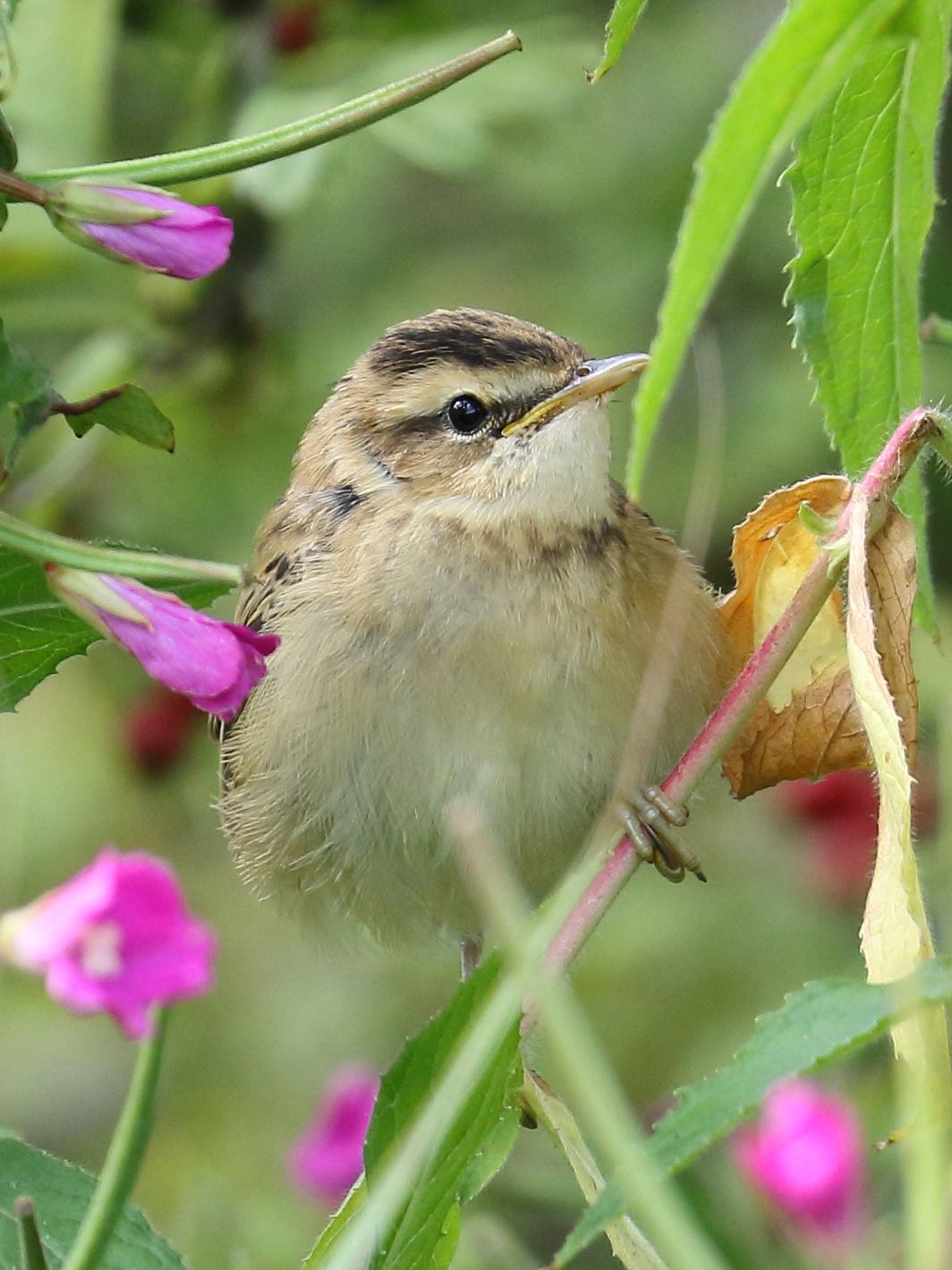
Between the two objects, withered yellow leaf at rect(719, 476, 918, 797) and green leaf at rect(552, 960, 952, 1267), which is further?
withered yellow leaf at rect(719, 476, 918, 797)

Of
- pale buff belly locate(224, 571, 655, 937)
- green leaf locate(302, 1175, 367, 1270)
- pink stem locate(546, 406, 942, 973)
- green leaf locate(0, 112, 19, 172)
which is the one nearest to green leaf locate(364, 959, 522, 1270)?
green leaf locate(302, 1175, 367, 1270)

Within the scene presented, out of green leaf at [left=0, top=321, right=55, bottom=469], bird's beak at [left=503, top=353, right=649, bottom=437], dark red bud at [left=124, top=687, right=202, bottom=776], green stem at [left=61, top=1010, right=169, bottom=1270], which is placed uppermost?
dark red bud at [left=124, top=687, right=202, bottom=776]

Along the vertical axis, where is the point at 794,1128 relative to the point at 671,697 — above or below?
below

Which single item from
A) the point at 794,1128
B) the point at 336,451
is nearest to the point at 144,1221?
the point at 794,1128

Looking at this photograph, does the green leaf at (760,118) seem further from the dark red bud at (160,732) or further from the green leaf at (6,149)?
the dark red bud at (160,732)

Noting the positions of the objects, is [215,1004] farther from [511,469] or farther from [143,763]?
[511,469]

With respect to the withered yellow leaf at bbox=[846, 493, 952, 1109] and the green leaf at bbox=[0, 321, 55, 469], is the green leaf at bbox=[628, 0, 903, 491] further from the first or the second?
the green leaf at bbox=[0, 321, 55, 469]
